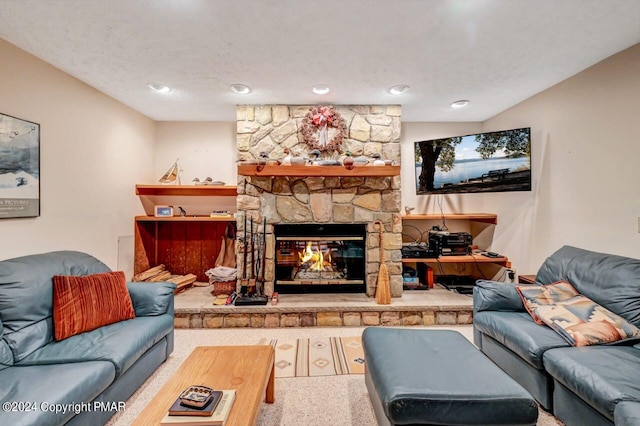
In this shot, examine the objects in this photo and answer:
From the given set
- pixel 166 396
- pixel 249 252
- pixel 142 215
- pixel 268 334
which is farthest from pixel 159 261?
pixel 166 396

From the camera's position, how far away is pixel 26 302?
1753 mm

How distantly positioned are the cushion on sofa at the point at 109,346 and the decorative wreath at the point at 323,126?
90.9 inches

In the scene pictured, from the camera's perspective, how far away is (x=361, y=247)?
346cm

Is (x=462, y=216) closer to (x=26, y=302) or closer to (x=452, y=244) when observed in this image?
(x=452, y=244)

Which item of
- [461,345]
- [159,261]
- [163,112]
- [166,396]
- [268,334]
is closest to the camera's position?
[166,396]

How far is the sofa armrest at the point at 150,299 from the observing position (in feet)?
7.50

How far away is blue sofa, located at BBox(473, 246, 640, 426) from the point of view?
1378 millimetres

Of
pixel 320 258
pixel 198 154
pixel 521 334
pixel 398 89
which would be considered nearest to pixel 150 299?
pixel 320 258

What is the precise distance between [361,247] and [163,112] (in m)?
3.01

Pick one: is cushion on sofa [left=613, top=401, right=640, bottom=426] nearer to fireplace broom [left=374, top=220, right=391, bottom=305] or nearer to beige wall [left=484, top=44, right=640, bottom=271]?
beige wall [left=484, top=44, right=640, bottom=271]

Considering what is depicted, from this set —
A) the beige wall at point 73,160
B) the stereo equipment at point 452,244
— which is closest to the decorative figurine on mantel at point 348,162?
the stereo equipment at point 452,244

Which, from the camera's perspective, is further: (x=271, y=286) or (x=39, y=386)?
(x=271, y=286)

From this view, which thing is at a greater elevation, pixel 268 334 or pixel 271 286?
pixel 271 286

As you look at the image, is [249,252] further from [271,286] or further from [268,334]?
[268,334]
